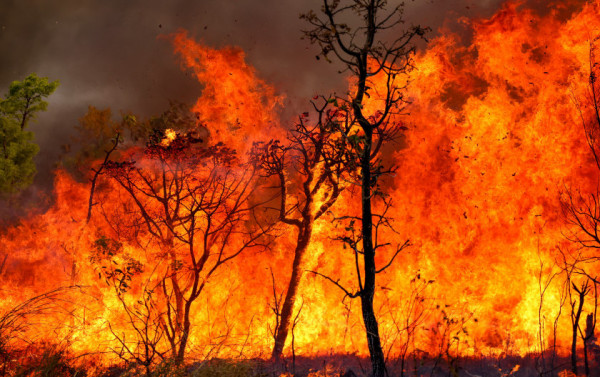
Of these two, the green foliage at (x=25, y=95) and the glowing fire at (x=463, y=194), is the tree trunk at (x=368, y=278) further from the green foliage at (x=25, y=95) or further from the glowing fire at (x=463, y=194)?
the green foliage at (x=25, y=95)

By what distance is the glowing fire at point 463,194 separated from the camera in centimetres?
1313

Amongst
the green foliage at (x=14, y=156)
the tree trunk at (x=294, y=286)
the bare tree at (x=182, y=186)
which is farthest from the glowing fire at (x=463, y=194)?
the green foliage at (x=14, y=156)

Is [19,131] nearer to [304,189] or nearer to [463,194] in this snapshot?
[304,189]

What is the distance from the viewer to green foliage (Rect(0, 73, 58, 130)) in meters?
23.0

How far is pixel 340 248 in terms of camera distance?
15.8 m

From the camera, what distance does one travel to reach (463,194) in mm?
14859

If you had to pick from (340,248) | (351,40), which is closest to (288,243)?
(340,248)

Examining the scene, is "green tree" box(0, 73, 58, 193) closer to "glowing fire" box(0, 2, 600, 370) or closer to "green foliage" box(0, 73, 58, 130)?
"green foliage" box(0, 73, 58, 130)

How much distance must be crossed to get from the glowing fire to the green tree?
822 centimetres

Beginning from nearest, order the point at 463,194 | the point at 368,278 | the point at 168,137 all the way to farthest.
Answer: the point at 368,278 < the point at 168,137 < the point at 463,194

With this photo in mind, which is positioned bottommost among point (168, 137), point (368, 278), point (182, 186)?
point (368, 278)

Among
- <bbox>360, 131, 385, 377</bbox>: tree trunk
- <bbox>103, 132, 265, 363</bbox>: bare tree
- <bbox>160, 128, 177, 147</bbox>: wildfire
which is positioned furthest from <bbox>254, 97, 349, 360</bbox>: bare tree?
<bbox>360, 131, 385, 377</bbox>: tree trunk

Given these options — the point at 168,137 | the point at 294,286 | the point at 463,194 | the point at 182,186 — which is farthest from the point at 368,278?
the point at 463,194

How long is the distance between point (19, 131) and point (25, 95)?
7.25 feet
